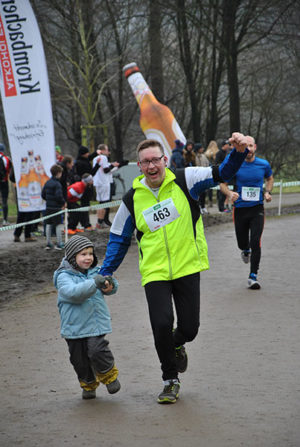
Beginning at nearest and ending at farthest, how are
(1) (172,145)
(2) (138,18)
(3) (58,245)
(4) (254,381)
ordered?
(4) (254,381) → (3) (58,245) → (1) (172,145) → (2) (138,18)

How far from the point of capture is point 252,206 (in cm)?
1038

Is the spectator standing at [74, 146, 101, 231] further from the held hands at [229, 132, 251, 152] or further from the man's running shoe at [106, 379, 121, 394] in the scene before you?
the held hands at [229, 132, 251, 152]

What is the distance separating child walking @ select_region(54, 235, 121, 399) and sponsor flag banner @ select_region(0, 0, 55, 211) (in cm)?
974

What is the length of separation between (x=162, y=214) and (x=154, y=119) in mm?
17195

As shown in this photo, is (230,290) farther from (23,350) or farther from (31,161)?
(31,161)

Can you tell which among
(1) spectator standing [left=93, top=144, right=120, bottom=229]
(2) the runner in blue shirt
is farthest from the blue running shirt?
(1) spectator standing [left=93, top=144, right=120, bottom=229]

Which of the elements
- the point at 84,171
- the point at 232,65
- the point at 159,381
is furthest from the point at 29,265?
the point at 232,65

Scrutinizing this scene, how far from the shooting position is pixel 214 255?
1353 centimetres

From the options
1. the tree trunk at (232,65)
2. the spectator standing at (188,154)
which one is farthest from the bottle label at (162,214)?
the tree trunk at (232,65)

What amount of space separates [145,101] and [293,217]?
18.8ft

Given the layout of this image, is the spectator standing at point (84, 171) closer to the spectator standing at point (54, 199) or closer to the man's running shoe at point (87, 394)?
the spectator standing at point (54, 199)

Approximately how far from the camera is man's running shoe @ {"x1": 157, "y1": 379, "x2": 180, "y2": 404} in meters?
5.49

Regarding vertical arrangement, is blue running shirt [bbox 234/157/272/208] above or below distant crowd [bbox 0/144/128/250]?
above

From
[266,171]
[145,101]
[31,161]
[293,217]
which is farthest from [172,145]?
[266,171]
